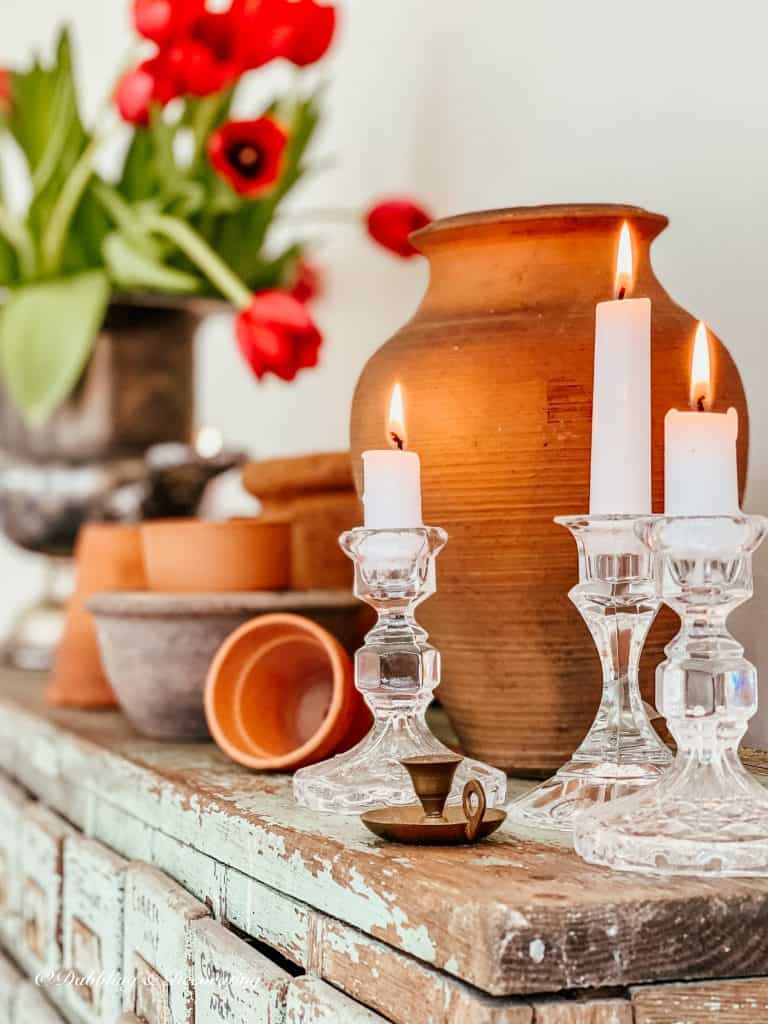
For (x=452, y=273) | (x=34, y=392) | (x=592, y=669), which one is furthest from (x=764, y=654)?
(x=34, y=392)

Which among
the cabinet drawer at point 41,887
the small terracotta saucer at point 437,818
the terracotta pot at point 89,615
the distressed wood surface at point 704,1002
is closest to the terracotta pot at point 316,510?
the terracotta pot at point 89,615

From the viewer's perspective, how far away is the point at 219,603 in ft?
2.99

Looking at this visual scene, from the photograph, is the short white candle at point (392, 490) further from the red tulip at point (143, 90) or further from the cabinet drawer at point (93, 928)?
the red tulip at point (143, 90)

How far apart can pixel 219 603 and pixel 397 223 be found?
0.54 m

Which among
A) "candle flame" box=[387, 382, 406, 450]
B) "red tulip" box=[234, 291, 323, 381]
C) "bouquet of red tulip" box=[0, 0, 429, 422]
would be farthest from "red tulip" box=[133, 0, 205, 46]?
"candle flame" box=[387, 382, 406, 450]

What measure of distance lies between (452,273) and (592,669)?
232 mm

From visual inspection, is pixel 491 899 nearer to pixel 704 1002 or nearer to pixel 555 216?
pixel 704 1002

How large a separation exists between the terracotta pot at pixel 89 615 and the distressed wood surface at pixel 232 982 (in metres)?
0.52

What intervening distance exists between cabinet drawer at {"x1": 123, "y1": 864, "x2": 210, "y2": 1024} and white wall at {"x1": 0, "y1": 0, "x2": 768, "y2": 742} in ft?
1.22

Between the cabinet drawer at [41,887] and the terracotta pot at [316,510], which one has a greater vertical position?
the terracotta pot at [316,510]

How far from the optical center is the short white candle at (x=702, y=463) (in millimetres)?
530

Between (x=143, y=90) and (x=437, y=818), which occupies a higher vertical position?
(x=143, y=90)

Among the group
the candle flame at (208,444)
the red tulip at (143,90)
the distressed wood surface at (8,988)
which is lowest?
the distressed wood surface at (8,988)

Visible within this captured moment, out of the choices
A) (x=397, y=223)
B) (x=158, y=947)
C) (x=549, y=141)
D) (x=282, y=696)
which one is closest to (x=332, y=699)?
(x=282, y=696)
